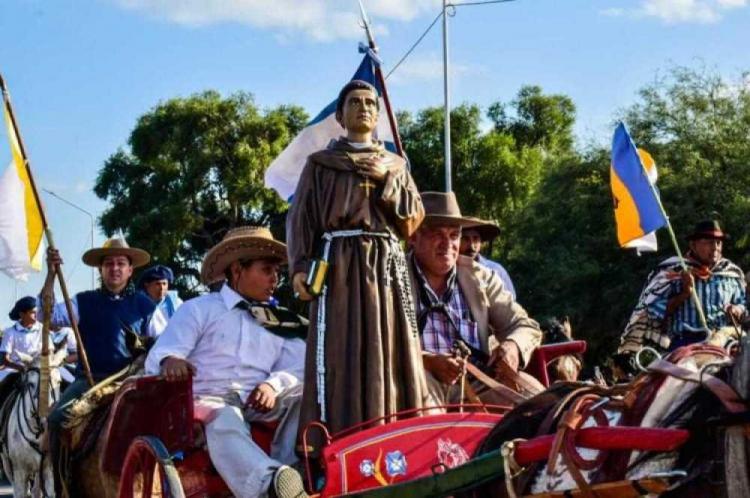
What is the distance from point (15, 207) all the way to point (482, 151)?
24.6m

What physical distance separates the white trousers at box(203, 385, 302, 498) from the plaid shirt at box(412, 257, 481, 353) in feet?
2.45

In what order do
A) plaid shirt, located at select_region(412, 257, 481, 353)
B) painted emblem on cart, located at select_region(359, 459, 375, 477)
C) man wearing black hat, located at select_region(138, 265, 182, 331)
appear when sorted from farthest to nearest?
man wearing black hat, located at select_region(138, 265, 182, 331)
plaid shirt, located at select_region(412, 257, 481, 353)
painted emblem on cart, located at select_region(359, 459, 375, 477)

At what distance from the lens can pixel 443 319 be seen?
265 inches

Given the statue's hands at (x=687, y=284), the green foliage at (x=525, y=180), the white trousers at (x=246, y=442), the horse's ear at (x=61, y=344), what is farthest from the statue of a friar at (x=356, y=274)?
the green foliage at (x=525, y=180)

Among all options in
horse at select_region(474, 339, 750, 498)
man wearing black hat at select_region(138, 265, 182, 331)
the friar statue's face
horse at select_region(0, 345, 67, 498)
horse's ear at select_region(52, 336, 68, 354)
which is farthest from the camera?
horse's ear at select_region(52, 336, 68, 354)

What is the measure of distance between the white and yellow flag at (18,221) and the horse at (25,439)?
5.02ft

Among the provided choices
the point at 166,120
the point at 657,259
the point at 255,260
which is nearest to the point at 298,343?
the point at 255,260

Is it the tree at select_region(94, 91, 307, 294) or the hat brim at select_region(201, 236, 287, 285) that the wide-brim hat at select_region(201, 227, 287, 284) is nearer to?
the hat brim at select_region(201, 236, 287, 285)

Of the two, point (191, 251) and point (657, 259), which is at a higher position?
point (191, 251)

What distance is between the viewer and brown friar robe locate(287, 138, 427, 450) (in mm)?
5785

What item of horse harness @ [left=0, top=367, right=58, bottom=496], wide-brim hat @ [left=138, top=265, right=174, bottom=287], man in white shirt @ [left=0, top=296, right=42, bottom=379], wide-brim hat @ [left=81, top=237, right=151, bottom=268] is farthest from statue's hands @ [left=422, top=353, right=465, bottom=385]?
man in white shirt @ [left=0, top=296, right=42, bottom=379]

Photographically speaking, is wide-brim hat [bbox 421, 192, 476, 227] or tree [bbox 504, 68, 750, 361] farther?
tree [bbox 504, 68, 750, 361]

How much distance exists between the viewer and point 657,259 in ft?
76.6

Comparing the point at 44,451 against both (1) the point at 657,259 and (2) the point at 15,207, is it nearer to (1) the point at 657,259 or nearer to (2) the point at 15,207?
(2) the point at 15,207
